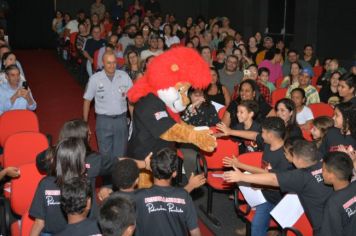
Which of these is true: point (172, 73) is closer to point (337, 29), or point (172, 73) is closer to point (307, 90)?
point (307, 90)

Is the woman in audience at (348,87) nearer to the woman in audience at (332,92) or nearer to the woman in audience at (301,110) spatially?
A: the woman in audience at (301,110)

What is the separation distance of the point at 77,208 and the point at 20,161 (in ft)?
8.13

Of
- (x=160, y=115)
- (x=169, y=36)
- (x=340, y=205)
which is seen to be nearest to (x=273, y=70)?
(x=169, y=36)

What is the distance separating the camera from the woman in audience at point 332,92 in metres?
7.39

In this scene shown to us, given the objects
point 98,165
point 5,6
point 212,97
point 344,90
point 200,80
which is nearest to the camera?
point 98,165

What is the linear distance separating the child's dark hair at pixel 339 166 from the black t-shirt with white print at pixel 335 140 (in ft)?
4.08

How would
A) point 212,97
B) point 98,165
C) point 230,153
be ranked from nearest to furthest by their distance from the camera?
point 98,165, point 230,153, point 212,97

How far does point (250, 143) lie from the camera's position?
5535 mm

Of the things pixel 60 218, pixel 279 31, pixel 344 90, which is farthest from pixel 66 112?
pixel 279 31

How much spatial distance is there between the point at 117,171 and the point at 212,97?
4.10m

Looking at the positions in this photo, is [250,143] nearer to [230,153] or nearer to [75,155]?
[230,153]

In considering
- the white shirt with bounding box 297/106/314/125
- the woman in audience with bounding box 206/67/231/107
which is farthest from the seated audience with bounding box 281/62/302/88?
the white shirt with bounding box 297/106/314/125

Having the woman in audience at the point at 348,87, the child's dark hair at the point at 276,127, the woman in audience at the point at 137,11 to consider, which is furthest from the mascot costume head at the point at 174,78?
the woman in audience at the point at 137,11

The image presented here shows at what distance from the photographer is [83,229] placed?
2766 mm
